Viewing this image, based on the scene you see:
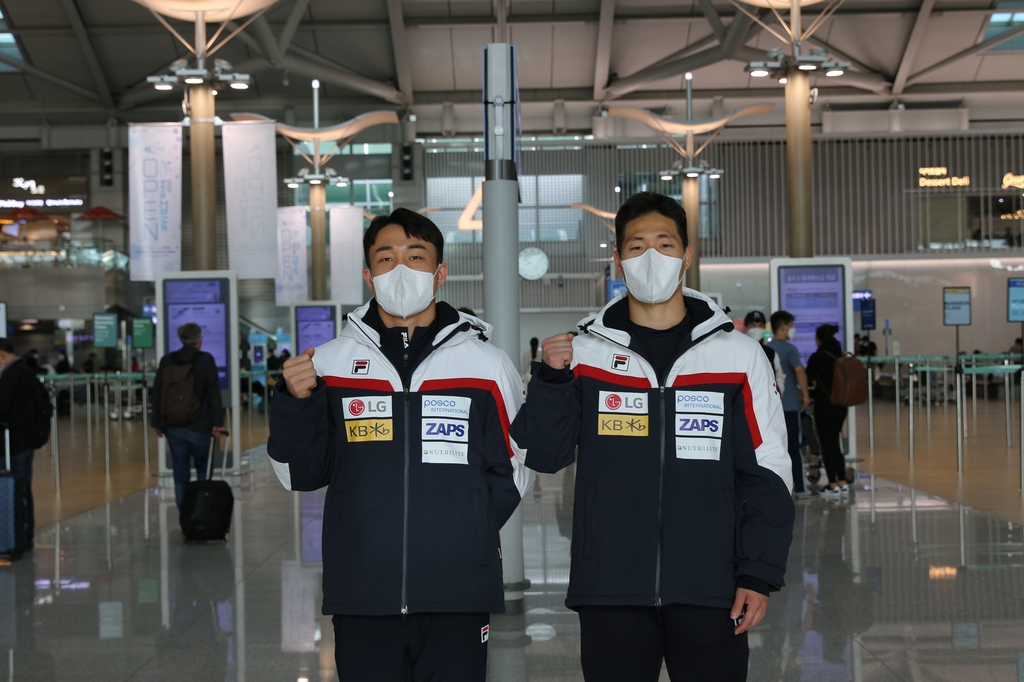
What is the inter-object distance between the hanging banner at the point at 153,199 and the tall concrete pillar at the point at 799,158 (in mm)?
8951

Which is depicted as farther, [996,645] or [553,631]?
[553,631]

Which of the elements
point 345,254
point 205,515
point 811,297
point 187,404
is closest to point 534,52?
point 345,254

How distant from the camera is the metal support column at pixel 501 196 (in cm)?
594

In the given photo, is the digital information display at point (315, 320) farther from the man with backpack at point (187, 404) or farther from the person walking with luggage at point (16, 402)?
the person walking with luggage at point (16, 402)

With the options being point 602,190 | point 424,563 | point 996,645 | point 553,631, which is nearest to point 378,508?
point 424,563

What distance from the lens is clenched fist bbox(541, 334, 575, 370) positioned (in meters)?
2.52

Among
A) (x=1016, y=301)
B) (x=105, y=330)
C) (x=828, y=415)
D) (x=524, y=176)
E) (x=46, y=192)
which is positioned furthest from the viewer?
(x=46, y=192)

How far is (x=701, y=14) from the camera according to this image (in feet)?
108

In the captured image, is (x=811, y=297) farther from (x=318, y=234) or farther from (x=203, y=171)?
(x=318, y=234)

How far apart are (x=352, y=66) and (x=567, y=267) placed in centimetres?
1019

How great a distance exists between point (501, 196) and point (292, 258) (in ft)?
59.9

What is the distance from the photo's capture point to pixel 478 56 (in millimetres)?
35281

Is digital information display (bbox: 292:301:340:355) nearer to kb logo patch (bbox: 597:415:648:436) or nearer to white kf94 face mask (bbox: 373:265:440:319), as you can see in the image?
white kf94 face mask (bbox: 373:265:440:319)

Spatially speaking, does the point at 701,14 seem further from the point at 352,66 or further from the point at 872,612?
the point at 872,612
